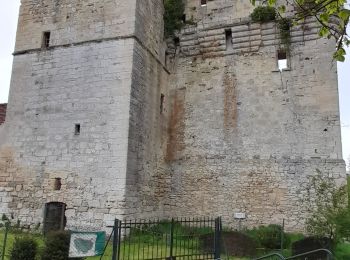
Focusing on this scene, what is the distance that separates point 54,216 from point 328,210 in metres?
8.31

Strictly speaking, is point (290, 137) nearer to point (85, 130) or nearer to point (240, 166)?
point (240, 166)

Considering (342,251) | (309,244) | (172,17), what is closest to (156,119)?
(172,17)

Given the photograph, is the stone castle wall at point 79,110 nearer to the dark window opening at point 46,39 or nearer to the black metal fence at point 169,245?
the dark window opening at point 46,39

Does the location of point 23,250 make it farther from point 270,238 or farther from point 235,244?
point 270,238

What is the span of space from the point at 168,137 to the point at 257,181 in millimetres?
3852

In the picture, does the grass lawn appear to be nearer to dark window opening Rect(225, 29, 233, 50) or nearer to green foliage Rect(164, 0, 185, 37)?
dark window opening Rect(225, 29, 233, 50)

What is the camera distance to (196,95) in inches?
593

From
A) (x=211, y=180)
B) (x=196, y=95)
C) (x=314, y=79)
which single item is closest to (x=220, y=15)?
(x=196, y=95)

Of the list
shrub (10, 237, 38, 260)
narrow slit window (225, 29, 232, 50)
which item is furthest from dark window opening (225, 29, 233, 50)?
shrub (10, 237, 38, 260)

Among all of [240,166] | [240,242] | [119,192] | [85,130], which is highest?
[85,130]

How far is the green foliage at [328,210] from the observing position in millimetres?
10172

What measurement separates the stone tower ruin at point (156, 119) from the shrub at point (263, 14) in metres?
0.22

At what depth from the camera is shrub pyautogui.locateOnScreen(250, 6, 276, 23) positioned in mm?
14430

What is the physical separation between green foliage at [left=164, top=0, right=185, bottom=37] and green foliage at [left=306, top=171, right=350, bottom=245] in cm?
799
